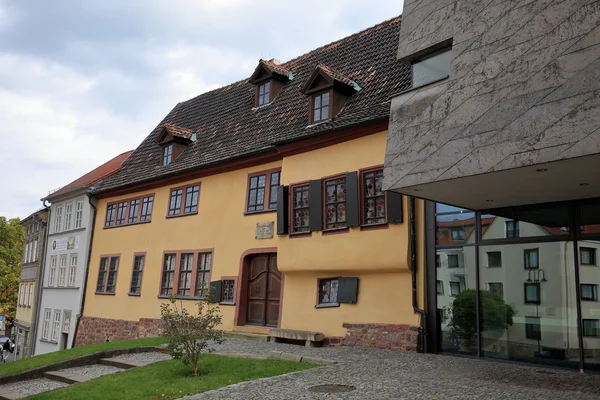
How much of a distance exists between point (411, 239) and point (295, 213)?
3.66 metres

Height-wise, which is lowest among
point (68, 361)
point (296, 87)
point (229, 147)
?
point (68, 361)

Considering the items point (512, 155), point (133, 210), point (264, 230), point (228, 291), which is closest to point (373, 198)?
point (264, 230)

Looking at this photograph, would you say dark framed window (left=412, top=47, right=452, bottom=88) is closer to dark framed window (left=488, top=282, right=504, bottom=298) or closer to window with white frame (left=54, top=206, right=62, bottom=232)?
dark framed window (left=488, top=282, right=504, bottom=298)

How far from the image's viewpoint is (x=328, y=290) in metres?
14.2

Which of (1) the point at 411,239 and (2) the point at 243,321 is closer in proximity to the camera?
(1) the point at 411,239

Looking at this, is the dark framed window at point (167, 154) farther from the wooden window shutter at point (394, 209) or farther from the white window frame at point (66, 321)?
the wooden window shutter at point (394, 209)

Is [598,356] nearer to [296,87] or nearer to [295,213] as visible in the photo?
[295,213]

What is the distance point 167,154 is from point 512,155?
15.8 meters

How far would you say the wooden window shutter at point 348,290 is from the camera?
13297 mm

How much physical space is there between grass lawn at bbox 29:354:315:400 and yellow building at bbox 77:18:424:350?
91.2 inches

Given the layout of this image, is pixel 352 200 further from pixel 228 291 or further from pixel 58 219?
pixel 58 219

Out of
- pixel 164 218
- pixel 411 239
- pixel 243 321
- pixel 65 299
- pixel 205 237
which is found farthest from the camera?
pixel 65 299

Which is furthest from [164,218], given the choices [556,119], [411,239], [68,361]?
[556,119]

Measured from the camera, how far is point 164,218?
20.0 meters
